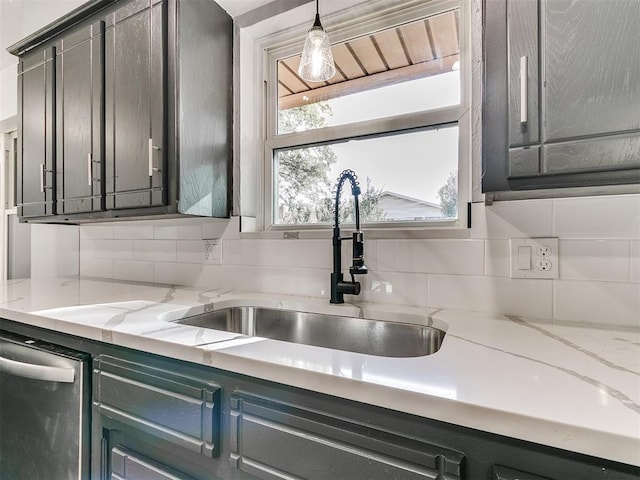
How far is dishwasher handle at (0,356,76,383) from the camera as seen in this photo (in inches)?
37.5

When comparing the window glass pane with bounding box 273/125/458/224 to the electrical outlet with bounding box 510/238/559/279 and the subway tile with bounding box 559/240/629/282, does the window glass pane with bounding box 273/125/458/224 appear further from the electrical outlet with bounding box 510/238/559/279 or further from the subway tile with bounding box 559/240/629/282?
the subway tile with bounding box 559/240/629/282

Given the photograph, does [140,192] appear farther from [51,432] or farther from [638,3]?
[638,3]

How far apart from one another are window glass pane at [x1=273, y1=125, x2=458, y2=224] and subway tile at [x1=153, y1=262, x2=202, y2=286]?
0.50m

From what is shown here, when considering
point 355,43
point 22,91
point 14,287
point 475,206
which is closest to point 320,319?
point 475,206

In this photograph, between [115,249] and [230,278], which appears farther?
[115,249]

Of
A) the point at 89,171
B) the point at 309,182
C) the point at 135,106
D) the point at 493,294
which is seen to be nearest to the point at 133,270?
the point at 89,171

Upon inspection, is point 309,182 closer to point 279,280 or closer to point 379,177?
point 379,177

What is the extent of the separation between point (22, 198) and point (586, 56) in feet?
8.39

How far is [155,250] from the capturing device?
6.16 feet

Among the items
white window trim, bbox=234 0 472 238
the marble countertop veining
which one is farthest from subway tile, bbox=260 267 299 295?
the marble countertop veining

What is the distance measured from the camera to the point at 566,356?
664mm

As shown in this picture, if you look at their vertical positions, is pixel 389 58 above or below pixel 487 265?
above

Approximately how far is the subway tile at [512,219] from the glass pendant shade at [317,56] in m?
0.72

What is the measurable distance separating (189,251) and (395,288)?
109 centimetres
